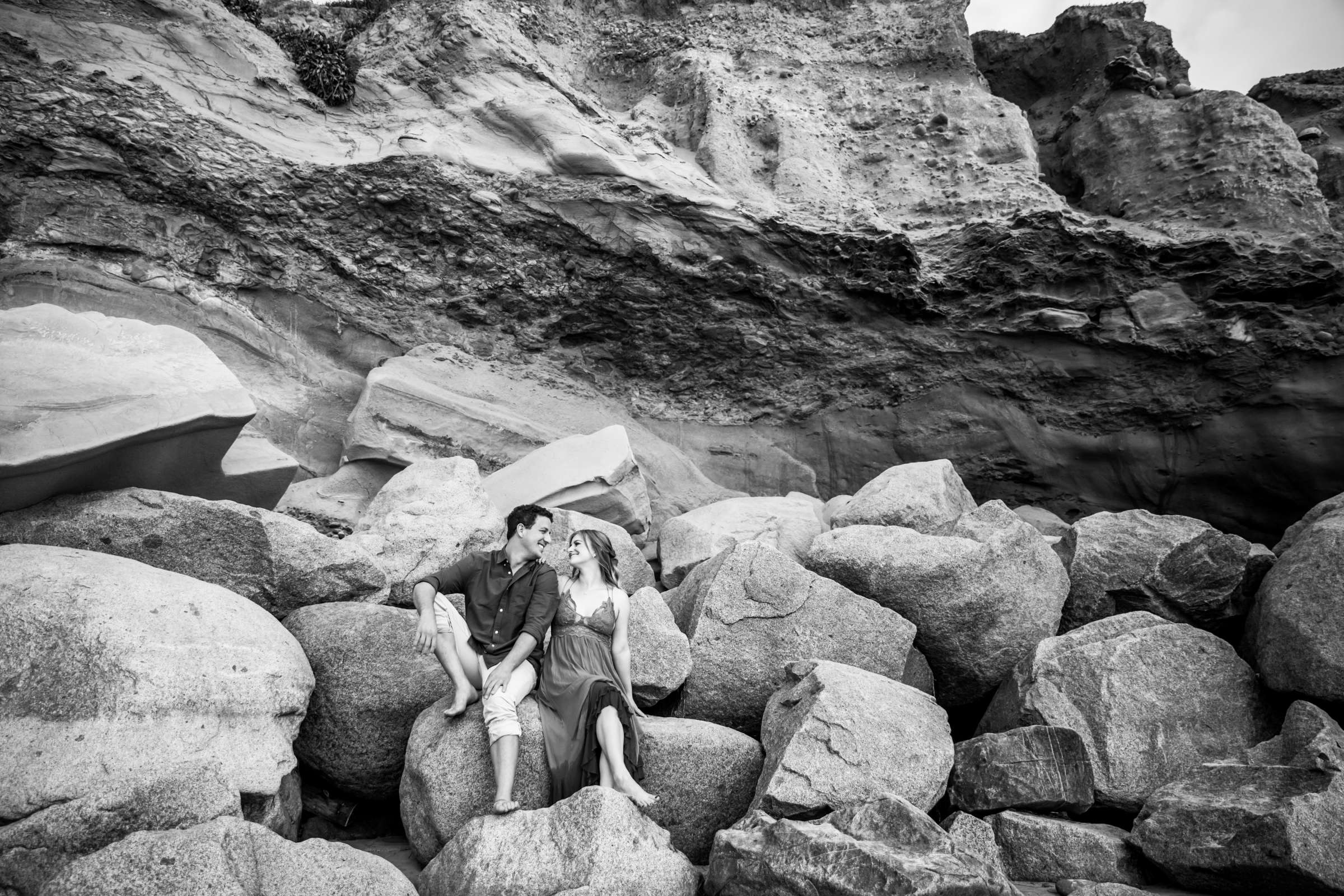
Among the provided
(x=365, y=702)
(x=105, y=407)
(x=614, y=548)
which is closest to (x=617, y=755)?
(x=365, y=702)

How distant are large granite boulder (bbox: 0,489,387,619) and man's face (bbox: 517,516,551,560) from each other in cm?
136

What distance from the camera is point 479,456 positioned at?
7746 millimetres

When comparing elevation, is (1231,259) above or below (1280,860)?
above

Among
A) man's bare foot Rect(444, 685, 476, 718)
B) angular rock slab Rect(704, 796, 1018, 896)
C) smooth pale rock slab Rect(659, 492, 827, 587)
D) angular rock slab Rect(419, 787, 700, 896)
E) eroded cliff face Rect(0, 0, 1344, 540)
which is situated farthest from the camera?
eroded cliff face Rect(0, 0, 1344, 540)

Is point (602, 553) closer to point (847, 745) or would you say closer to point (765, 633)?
point (765, 633)

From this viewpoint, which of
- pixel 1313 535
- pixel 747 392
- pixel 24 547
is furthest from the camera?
pixel 747 392

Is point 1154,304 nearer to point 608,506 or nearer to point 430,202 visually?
point 608,506

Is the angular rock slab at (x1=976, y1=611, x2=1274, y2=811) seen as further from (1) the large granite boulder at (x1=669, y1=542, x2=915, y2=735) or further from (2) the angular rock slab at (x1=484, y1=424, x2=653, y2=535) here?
(2) the angular rock slab at (x1=484, y1=424, x2=653, y2=535)

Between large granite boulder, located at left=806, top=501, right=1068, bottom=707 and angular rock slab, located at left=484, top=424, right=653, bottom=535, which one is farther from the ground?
large granite boulder, located at left=806, top=501, right=1068, bottom=707

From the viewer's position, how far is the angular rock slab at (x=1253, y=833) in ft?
11.9

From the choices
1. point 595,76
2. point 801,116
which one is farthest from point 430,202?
point 801,116

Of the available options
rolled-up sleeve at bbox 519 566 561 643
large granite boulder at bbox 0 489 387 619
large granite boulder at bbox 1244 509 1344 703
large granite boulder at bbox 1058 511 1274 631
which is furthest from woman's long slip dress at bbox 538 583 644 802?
large granite boulder at bbox 1244 509 1344 703

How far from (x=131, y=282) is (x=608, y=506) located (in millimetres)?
4206

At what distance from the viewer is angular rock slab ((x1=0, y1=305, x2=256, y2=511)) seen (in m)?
4.60
